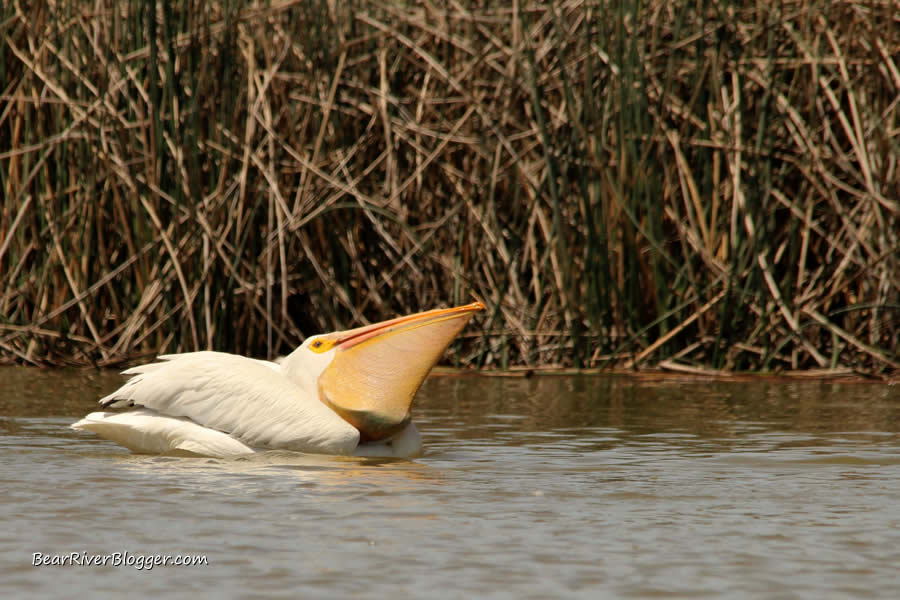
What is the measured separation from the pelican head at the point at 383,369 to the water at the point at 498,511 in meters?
0.17

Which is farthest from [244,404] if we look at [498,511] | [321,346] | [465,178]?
[465,178]

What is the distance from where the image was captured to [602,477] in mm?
4707

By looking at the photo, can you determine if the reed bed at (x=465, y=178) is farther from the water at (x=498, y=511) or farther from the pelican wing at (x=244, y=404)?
the pelican wing at (x=244, y=404)

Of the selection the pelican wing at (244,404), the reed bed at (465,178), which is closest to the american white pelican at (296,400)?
the pelican wing at (244,404)

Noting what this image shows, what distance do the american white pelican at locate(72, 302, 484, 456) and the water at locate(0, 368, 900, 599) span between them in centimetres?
8

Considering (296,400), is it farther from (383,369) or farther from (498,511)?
(498,511)

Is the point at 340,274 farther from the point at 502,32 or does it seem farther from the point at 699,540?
the point at 699,540

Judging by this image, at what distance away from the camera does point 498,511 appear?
13.4 ft

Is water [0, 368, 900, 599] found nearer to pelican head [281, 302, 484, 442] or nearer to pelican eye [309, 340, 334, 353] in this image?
pelican head [281, 302, 484, 442]

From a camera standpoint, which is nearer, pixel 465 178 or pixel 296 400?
pixel 296 400

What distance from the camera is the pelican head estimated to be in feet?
16.8

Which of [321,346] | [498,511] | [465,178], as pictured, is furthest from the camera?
[465,178]

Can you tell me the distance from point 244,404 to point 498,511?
1279 millimetres

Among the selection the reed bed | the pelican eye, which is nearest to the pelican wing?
the pelican eye
